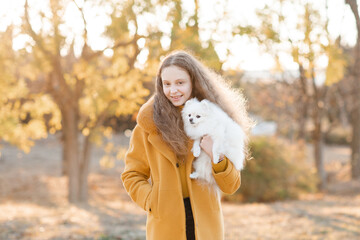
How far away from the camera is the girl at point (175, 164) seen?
2.48 metres

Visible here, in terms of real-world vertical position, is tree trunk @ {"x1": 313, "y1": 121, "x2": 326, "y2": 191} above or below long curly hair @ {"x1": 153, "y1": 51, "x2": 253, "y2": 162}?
below

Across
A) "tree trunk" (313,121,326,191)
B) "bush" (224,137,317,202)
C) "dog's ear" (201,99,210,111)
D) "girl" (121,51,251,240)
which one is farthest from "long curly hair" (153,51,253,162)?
"tree trunk" (313,121,326,191)

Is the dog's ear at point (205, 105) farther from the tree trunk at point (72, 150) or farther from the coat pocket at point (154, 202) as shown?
the tree trunk at point (72, 150)

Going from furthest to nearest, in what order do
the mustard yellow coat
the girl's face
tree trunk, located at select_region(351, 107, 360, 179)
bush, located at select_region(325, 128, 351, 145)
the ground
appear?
1. bush, located at select_region(325, 128, 351, 145)
2. tree trunk, located at select_region(351, 107, 360, 179)
3. the ground
4. the girl's face
5. the mustard yellow coat

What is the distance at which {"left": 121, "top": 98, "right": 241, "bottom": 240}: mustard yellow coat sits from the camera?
2.47 m

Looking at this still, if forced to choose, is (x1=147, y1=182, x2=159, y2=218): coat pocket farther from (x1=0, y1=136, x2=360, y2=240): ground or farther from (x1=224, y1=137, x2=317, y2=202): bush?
(x1=224, y1=137, x2=317, y2=202): bush

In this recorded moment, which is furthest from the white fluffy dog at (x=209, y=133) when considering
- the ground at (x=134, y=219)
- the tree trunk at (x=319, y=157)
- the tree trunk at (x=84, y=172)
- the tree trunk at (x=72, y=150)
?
the tree trunk at (x=319, y=157)

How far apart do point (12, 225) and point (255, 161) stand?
747cm

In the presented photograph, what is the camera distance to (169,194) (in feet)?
8.12

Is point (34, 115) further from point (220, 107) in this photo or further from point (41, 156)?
point (41, 156)

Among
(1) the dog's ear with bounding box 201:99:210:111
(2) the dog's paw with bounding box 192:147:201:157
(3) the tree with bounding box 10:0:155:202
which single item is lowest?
(2) the dog's paw with bounding box 192:147:201:157

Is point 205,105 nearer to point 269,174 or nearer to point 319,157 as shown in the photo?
point 269,174

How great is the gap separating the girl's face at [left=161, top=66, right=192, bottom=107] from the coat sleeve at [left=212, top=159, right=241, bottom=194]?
0.52 metres

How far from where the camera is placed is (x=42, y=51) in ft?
31.7
